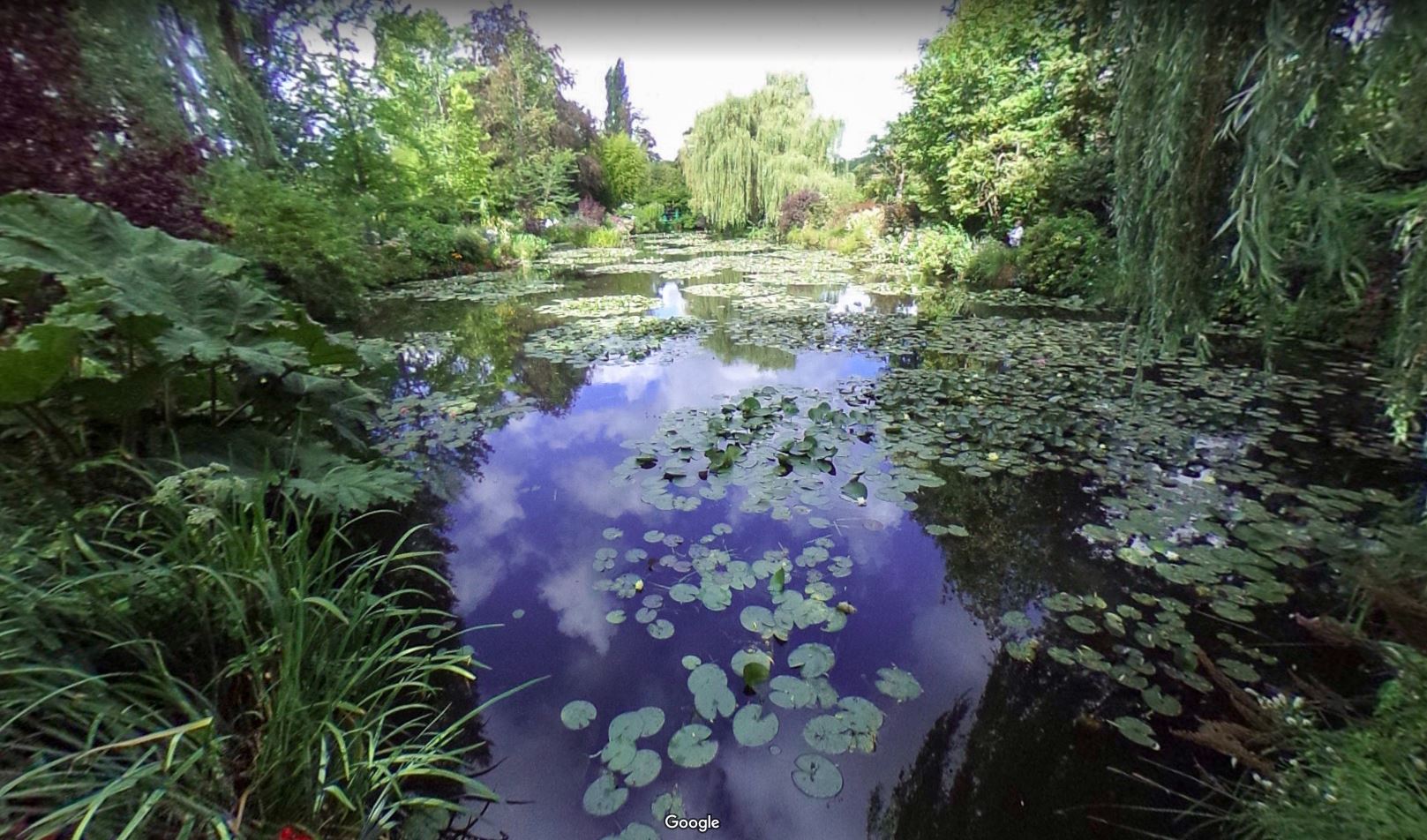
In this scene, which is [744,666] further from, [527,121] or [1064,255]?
[527,121]

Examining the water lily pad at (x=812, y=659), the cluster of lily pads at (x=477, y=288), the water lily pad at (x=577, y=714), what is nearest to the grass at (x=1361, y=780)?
the water lily pad at (x=812, y=659)

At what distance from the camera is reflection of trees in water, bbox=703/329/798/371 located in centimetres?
546

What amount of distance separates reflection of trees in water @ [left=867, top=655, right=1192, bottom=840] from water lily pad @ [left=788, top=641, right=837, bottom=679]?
372 mm

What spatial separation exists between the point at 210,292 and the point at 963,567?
320 centimetres

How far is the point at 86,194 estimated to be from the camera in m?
3.03

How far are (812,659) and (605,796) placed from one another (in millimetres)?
804

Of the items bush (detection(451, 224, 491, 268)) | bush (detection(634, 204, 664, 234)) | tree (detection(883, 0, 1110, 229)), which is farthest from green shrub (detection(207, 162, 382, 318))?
bush (detection(634, 204, 664, 234))

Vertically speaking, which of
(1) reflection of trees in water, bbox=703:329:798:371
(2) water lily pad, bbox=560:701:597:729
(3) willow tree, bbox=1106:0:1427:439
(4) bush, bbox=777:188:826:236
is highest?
(4) bush, bbox=777:188:826:236

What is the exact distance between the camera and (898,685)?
184 cm

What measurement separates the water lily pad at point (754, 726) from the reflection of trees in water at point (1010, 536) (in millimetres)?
1047

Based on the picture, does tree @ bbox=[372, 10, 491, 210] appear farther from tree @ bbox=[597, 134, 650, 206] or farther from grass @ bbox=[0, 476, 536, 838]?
tree @ bbox=[597, 134, 650, 206]

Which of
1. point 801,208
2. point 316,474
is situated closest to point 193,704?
point 316,474

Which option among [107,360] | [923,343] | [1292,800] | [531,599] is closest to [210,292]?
[107,360]

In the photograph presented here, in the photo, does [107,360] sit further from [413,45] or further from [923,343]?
[413,45]
